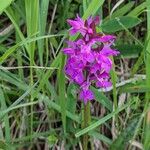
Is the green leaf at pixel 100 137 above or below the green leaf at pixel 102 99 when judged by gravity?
below

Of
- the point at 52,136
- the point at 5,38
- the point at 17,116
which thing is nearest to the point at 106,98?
the point at 52,136

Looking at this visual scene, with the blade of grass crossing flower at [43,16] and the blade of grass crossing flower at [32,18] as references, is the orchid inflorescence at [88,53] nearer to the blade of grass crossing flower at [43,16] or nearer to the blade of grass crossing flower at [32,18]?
the blade of grass crossing flower at [32,18]

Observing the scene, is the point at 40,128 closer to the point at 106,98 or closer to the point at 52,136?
the point at 52,136

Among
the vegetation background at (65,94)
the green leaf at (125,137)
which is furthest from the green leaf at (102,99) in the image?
the green leaf at (125,137)

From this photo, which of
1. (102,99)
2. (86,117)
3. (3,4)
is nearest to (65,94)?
(102,99)

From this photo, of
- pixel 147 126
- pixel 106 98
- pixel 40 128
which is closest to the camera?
pixel 147 126

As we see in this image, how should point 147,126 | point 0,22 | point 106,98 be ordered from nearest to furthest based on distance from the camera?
point 147,126 → point 106,98 → point 0,22

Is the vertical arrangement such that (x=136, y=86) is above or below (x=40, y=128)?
above
